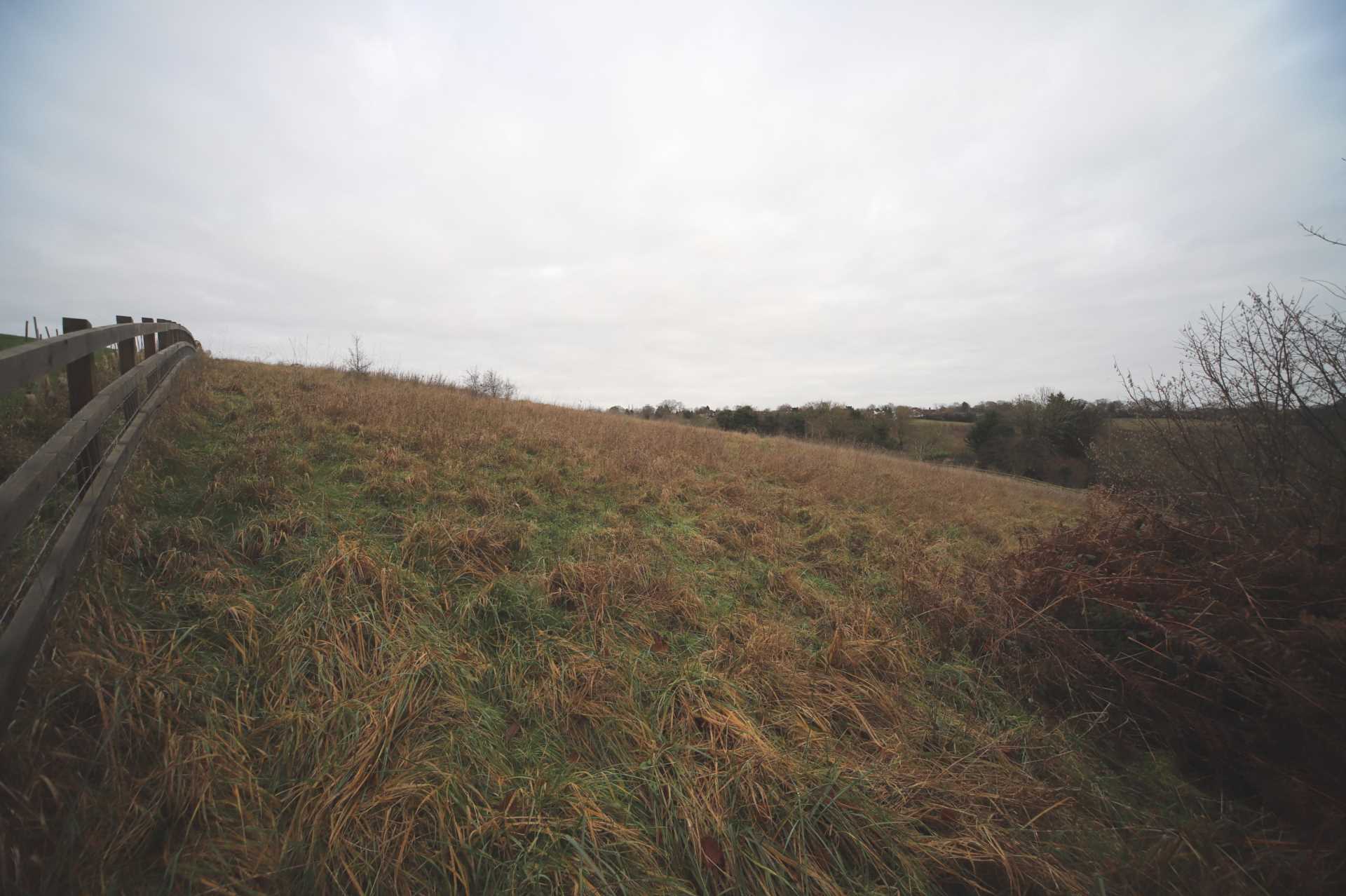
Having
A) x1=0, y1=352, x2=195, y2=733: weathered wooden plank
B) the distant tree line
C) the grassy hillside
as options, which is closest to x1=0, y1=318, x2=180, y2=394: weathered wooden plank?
x1=0, y1=352, x2=195, y2=733: weathered wooden plank

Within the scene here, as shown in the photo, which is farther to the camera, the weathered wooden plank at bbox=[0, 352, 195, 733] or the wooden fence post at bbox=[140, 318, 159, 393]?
the wooden fence post at bbox=[140, 318, 159, 393]

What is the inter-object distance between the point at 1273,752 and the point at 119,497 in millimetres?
7182

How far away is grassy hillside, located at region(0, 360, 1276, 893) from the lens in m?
1.73

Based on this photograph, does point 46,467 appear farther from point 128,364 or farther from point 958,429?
point 958,429

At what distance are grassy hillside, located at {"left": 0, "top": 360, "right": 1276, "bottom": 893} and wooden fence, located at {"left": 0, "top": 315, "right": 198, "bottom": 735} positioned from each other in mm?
165

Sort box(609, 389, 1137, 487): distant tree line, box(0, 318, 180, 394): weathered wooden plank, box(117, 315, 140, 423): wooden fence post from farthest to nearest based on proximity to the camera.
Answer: box(609, 389, 1137, 487): distant tree line < box(117, 315, 140, 423): wooden fence post < box(0, 318, 180, 394): weathered wooden plank

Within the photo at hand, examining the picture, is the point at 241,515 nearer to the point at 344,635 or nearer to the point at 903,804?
the point at 344,635

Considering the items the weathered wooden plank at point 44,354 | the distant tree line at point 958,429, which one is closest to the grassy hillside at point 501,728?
the weathered wooden plank at point 44,354

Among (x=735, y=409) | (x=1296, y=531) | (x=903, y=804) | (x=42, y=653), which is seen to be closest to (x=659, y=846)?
(x=903, y=804)

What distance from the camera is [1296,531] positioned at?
2734 millimetres

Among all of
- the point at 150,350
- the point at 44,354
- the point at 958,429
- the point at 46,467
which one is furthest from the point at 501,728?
the point at 958,429

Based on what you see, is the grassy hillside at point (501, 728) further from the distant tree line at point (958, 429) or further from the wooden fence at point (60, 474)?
the distant tree line at point (958, 429)

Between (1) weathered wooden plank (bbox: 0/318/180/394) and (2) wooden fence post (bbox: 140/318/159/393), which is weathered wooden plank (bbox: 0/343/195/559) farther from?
(2) wooden fence post (bbox: 140/318/159/393)

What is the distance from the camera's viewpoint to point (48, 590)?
1979 millimetres
